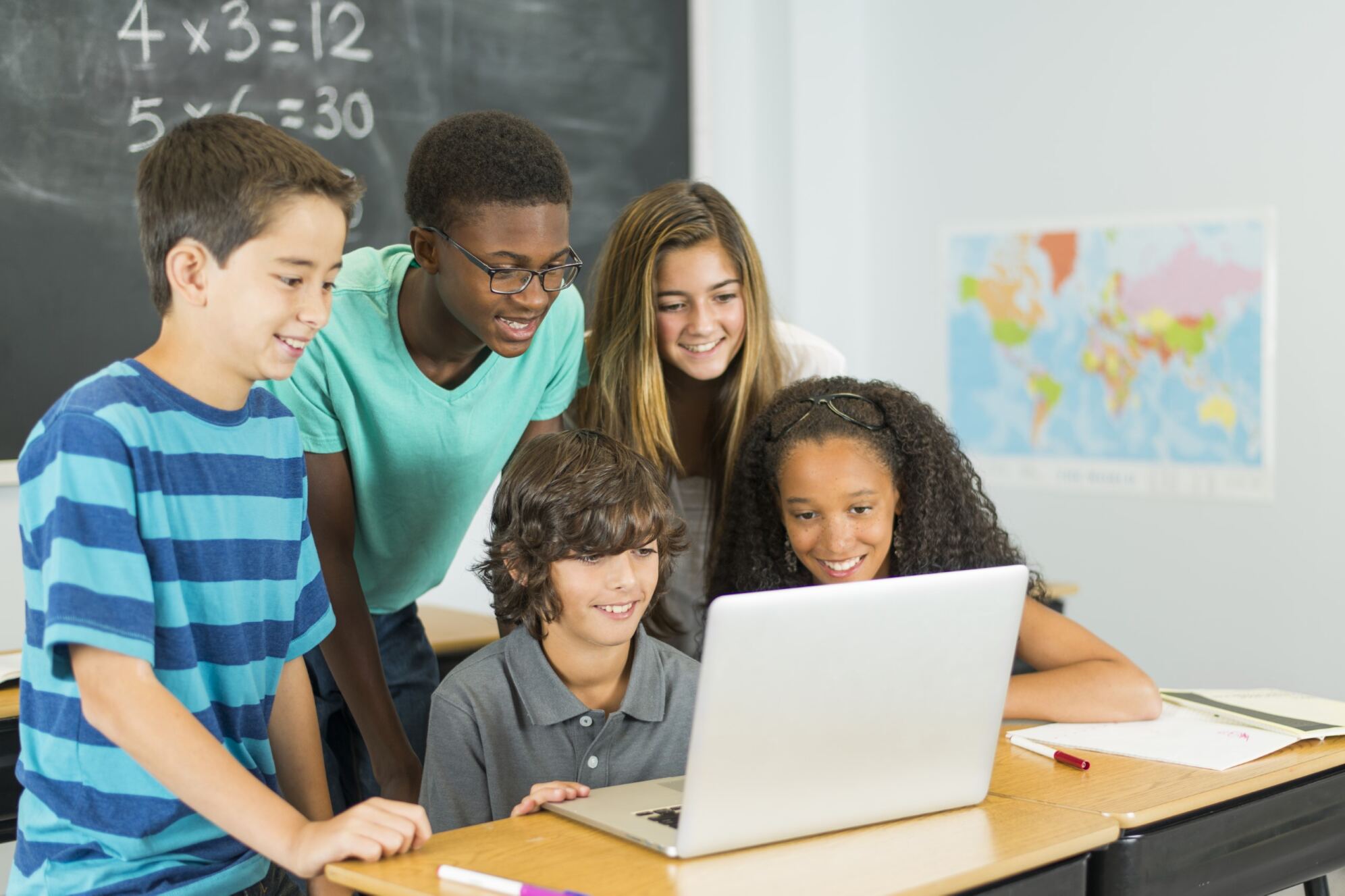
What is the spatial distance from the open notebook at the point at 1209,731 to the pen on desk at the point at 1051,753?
0.5 inches

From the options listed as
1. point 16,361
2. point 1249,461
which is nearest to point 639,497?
Result: point 16,361

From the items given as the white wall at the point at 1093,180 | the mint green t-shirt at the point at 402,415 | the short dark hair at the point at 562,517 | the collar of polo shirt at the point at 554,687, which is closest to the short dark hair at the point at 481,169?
the mint green t-shirt at the point at 402,415

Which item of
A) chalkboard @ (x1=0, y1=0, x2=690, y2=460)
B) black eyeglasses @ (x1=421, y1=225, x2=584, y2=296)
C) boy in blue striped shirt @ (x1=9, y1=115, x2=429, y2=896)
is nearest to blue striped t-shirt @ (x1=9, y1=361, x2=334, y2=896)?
boy in blue striped shirt @ (x1=9, y1=115, x2=429, y2=896)

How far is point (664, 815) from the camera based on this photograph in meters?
1.31

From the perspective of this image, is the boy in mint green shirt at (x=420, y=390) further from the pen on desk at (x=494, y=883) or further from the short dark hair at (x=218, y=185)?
the pen on desk at (x=494, y=883)

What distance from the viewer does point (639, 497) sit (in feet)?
5.38

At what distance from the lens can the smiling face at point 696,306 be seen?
206 centimetres

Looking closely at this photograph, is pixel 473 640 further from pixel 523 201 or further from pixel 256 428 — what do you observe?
pixel 256 428

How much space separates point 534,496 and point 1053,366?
7.69ft

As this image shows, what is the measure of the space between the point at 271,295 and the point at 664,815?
603 mm

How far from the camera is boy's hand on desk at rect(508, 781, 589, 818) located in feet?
4.48

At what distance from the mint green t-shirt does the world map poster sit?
1.95 meters

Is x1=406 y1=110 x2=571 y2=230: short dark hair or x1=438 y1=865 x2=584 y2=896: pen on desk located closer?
x1=438 y1=865 x2=584 y2=896: pen on desk

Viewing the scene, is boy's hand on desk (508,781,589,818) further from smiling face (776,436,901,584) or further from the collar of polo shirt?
smiling face (776,436,901,584)
